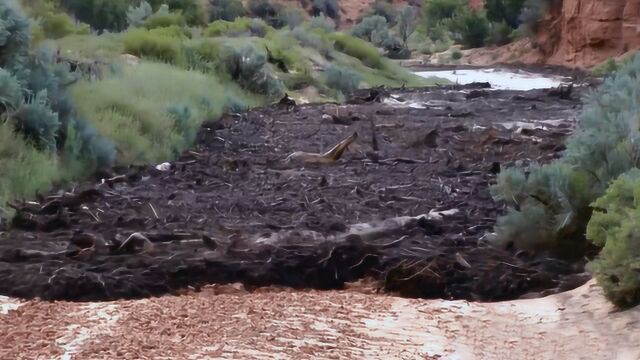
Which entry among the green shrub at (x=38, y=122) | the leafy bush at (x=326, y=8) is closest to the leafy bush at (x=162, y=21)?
the green shrub at (x=38, y=122)

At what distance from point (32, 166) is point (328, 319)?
6.02 m

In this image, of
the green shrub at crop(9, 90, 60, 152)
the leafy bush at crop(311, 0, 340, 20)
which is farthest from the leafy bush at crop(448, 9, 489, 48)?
the green shrub at crop(9, 90, 60, 152)

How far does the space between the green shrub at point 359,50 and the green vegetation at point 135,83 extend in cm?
5

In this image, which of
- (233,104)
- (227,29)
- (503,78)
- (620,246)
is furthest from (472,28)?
(620,246)

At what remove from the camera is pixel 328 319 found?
6.78 metres

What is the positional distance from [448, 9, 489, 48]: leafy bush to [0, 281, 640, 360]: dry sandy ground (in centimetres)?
5182

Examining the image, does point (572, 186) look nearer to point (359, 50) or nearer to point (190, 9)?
point (359, 50)

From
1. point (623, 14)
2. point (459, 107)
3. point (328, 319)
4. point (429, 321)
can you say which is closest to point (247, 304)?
point (328, 319)

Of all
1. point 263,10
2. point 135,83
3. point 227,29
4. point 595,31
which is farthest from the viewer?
point 263,10

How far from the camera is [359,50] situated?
3853 cm

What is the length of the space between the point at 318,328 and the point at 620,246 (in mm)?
2015

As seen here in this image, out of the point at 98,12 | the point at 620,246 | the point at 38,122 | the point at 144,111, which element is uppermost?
the point at 620,246

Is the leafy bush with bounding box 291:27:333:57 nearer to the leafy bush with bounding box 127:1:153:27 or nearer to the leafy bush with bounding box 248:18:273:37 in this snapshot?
the leafy bush with bounding box 248:18:273:37

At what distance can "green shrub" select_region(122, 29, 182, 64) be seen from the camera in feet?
85.3
